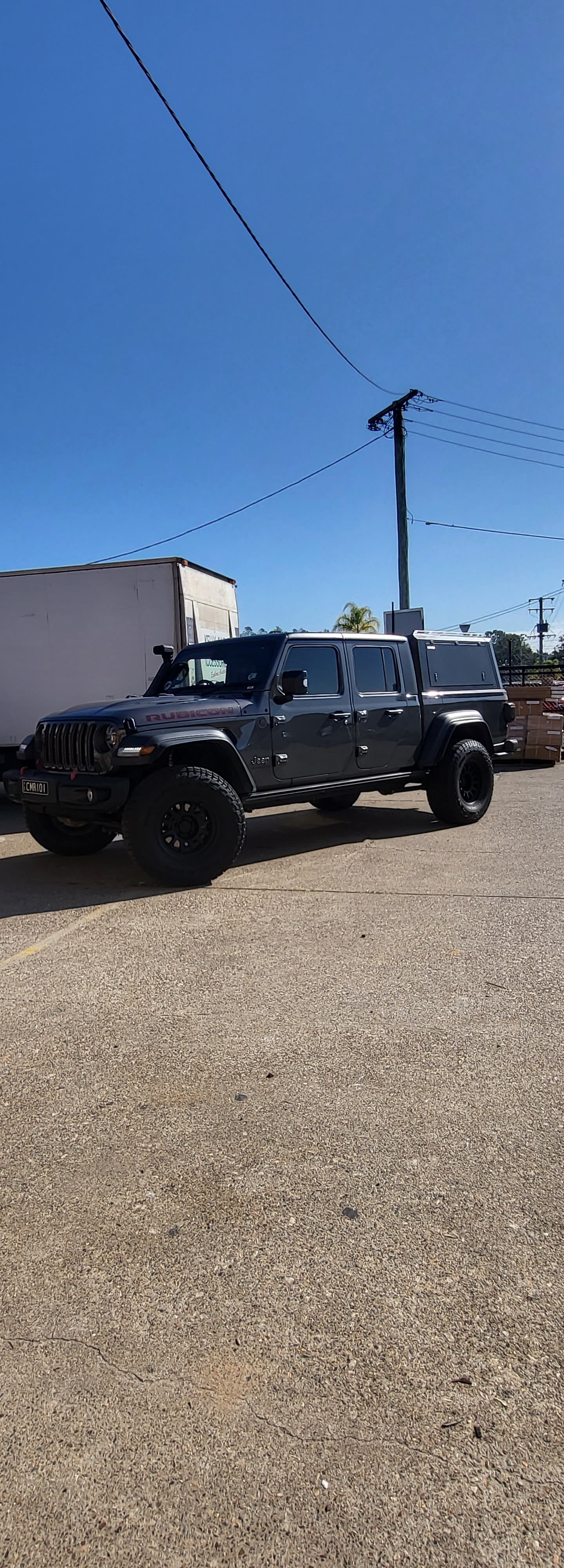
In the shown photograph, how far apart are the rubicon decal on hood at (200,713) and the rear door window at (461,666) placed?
8.74 ft

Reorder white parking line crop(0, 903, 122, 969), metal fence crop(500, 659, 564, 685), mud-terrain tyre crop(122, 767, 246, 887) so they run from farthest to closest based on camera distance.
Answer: metal fence crop(500, 659, 564, 685)
mud-terrain tyre crop(122, 767, 246, 887)
white parking line crop(0, 903, 122, 969)

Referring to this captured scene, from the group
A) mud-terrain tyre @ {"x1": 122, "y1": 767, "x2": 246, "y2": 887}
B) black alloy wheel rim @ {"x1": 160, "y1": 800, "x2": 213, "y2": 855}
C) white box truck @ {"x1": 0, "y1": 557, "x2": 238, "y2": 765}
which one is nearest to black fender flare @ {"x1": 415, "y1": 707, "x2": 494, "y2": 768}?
mud-terrain tyre @ {"x1": 122, "y1": 767, "x2": 246, "y2": 887}

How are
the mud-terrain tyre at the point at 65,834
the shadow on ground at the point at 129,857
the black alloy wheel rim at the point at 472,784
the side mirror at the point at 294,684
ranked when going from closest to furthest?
1. the shadow on ground at the point at 129,857
2. the side mirror at the point at 294,684
3. the mud-terrain tyre at the point at 65,834
4. the black alloy wheel rim at the point at 472,784

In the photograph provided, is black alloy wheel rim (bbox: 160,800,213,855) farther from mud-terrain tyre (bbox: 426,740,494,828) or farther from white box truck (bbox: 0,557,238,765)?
white box truck (bbox: 0,557,238,765)

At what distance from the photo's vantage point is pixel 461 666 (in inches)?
339

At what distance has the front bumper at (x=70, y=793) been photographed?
5.53 m

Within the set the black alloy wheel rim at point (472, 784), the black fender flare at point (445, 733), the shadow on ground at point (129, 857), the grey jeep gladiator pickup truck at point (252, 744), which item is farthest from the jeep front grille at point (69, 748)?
the black alloy wheel rim at point (472, 784)

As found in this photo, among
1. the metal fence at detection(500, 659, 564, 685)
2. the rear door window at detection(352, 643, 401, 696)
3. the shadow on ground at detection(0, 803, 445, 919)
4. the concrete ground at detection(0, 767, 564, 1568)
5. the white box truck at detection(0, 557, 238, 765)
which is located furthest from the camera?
the metal fence at detection(500, 659, 564, 685)

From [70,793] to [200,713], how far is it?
1.08 meters

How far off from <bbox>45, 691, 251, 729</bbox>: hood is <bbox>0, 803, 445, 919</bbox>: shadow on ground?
121 centimetres

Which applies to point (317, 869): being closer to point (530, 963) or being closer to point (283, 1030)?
point (530, 963)

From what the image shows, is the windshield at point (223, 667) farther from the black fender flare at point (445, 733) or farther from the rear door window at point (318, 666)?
the black fender flare at point (445, 733)

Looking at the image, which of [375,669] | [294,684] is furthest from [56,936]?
[375,669]

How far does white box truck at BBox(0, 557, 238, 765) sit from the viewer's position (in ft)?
33.6
